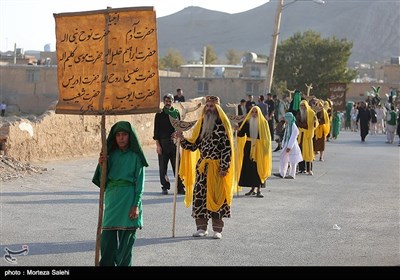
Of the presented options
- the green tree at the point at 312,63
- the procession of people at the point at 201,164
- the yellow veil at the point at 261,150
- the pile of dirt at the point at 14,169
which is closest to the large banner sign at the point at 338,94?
the procession of people at the point at 201,164

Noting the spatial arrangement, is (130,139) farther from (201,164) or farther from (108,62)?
(201,164)

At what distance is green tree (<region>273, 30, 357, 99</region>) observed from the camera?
7594 centimetres

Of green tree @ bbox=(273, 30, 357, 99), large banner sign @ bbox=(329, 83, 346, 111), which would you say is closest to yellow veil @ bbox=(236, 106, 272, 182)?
large banner sign @ bbox=(329, 83, 346, 111)

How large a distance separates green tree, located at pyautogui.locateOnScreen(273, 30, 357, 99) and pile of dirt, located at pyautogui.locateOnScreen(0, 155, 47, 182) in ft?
191

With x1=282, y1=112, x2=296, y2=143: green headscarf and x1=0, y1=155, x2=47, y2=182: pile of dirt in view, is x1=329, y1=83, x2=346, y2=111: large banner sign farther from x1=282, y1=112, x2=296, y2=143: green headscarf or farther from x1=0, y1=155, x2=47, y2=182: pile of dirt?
x1=0, y1=155, x2=47, y2=182: pile of dirt

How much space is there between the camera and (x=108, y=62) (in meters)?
8.45

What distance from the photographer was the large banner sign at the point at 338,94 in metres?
43.1

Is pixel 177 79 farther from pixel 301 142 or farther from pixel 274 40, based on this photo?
pixel 301 142

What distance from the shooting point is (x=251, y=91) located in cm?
6838

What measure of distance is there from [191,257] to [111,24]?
2.85 metres

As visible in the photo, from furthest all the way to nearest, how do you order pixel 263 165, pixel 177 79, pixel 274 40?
pixel 177 79, pixel 274 40, pixel 263 165

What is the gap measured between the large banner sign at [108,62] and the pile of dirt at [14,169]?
829cm

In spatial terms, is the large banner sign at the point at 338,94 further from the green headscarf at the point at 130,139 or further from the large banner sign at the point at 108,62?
the green headscarf at the point at 130,139

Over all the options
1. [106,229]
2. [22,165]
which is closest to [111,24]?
[106,229]
